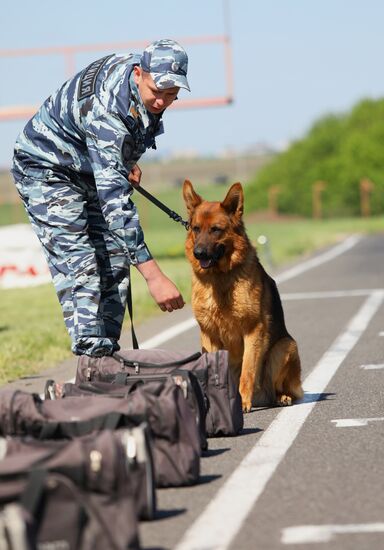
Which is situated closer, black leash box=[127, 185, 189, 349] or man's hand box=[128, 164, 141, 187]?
man's hand box=[128, 164, 141, 187]

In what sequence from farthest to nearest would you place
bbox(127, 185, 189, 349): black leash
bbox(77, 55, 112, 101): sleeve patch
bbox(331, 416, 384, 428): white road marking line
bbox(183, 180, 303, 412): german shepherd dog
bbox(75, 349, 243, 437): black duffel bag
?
bbox(183, 180, 303, 412): german shepherd dog < bbox(127, 185, 189, 349): black leash < bbox(331, 416, 384, 428): white road marking line < bbox(77, 55, 112, 101): sleeve patch < bbox(75, 349, 243, 437): black duffel bag

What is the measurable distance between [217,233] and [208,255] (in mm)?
154

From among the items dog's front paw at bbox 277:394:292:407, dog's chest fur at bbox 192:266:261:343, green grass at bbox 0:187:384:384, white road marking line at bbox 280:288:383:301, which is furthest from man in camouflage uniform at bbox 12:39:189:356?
white road marking line at bbox 280:288:383:301

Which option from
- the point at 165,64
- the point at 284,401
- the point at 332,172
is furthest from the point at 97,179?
the point at 332,172

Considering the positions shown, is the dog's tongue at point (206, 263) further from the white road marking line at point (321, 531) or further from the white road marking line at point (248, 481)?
the white road marking line at point (321, 531)

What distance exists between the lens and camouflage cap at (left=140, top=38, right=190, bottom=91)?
7.23m

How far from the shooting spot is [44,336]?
44.2 feet

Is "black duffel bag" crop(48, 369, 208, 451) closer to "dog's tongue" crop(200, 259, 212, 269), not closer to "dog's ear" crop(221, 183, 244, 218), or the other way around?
"dog's tongue" crop(200, 259, 212, 269)

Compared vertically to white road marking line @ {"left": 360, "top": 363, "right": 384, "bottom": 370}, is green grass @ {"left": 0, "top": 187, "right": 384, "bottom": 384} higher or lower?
lower

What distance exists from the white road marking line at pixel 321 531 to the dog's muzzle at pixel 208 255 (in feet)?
12.1

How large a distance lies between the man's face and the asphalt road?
6.04ft

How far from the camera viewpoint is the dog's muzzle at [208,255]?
29.3 feet

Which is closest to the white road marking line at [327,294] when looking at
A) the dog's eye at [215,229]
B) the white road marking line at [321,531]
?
the dog's eye at [215,229]

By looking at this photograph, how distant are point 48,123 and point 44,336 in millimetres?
5727
